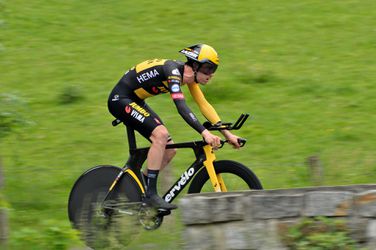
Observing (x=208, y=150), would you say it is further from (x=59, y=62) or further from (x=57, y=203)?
(x=59, y=62)

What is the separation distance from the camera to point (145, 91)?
9.46 metres

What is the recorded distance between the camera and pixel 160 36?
59.2 feet

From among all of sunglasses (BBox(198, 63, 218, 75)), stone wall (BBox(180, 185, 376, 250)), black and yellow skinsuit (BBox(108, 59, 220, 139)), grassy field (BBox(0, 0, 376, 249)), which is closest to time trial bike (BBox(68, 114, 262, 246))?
black and yellow skinsuit (BBox(108, 59, 220, 139))

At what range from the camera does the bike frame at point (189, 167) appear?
913cm

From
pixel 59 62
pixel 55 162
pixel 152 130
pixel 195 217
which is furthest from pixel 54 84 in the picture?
pixel 195 217

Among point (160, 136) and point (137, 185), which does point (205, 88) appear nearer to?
point (137, 185)

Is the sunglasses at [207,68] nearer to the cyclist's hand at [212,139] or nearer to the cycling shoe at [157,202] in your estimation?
the cyclist's hand at [212,139]

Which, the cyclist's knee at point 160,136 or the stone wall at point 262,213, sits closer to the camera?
the stone wall at point 262,213

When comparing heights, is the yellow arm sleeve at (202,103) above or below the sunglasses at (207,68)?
below

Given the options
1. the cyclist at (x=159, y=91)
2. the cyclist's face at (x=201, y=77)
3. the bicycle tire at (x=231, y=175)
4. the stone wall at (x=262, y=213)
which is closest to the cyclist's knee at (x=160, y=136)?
the cyclist at (x=159, y=91)

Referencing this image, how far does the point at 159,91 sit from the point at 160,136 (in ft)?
1.75

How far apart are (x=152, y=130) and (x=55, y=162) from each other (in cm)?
369

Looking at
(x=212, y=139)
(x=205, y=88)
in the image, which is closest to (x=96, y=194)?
(x=212, y=139)

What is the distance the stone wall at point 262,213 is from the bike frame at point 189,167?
1.92 m
